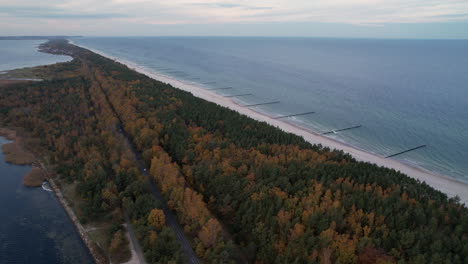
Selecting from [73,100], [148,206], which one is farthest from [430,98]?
[73,100]

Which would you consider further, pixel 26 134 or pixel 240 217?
pixel 26 134

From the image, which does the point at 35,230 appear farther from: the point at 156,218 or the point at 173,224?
the point at 173,224

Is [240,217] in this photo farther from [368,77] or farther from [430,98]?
[368,77]

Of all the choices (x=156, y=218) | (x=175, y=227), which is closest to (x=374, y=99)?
(x=175, y=227)

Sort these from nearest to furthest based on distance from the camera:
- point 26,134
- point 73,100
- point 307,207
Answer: point 307,207 < point 26,134 < point 73,100

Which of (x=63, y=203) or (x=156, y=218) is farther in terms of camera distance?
(x=63, y=203)

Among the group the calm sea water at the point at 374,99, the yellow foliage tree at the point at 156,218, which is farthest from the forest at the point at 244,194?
the calm sea water at the point at 374,99
